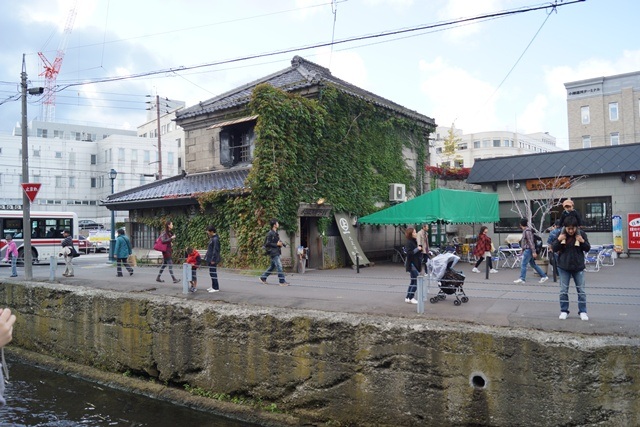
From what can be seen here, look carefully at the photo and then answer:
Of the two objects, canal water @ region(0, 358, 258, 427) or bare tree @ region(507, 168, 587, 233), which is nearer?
canal water @ region(0, 358, 258, 427)

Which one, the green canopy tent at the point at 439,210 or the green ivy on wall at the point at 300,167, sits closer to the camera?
the green ivy on wall at the point at 300,167

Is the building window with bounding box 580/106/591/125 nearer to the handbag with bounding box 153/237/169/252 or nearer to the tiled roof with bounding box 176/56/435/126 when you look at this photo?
the tiled roof with bounding box 176/56/435/126

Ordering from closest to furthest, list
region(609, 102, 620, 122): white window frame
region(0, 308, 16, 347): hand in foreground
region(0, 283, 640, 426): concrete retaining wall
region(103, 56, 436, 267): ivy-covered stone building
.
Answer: region(0, 308, 16, 347): hand in foreground
region(0, 283, 640, 426): concrete retaining wall
region(103, 56, 436, 267): ivy-covered stone building
region(609, 102, 620, 122): white window frame

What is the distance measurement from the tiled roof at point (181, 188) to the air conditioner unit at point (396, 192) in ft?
20.2

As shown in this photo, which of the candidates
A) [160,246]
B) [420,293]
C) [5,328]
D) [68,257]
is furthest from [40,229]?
[5,328]

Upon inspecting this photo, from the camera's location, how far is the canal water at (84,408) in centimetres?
884

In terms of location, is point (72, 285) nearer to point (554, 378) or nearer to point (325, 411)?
point (325, 411)

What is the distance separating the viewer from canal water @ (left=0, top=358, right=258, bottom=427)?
29.0 feet

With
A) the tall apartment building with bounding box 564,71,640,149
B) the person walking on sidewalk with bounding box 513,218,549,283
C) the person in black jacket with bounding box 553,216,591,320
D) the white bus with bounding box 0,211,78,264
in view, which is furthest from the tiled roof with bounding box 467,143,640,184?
the white bus with bounding box 0,211,78,264

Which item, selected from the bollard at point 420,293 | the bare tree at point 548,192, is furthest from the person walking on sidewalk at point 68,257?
the bare tree at point 548,192


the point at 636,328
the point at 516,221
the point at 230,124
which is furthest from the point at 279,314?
the point at 516,221

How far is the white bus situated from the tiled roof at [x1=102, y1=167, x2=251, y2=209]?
6.42 m

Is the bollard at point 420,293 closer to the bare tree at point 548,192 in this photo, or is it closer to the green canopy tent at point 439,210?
the green canopy tent at point 439,210

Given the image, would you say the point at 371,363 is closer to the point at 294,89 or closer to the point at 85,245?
the point at 294,89
